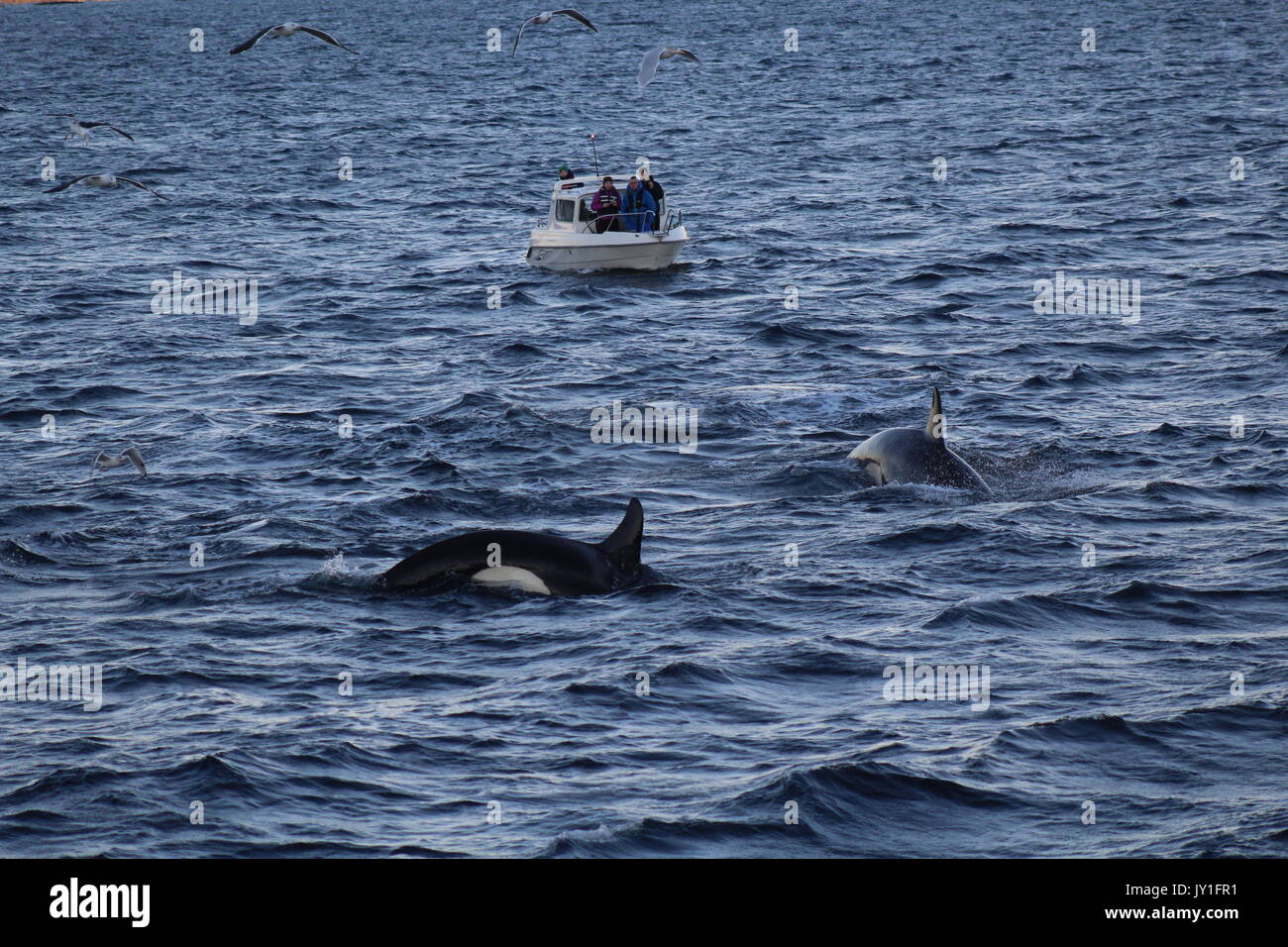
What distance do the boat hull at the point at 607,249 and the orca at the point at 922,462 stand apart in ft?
49.4

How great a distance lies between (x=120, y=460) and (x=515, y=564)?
21.2 feet

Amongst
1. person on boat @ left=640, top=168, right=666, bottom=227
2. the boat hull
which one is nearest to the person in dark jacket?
person on boat @ left=640, top=168, right=666, bottom=227

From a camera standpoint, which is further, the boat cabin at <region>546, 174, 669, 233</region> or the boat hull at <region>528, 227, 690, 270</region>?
the boat cabin at <region>546, 174, 669, 233</region>

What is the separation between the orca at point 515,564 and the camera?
15773mm

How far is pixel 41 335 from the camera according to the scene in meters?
29.7

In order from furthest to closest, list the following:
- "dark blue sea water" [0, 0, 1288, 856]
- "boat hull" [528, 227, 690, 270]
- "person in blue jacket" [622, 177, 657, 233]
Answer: "boat hull" [528, 227, 690, 270], "person in blue jacket" [622, 177, 657, 233], "dark blue sea water" [0, 0, 1288, 856]

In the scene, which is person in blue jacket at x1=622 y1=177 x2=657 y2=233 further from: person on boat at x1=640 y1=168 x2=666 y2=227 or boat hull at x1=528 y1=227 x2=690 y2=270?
boat hull at x1=528 y1=227 x2=690 y2=270

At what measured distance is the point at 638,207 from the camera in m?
34.1

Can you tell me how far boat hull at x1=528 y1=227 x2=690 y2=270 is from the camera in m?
34.4

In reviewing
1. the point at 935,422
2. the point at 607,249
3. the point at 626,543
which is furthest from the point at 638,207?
the point at 626,543

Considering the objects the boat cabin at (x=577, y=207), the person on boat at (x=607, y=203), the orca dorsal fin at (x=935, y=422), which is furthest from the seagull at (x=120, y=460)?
the boat cabin at (x=577, y=207)

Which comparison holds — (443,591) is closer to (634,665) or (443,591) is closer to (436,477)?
(634,665)

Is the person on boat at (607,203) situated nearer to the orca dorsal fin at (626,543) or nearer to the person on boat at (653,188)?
the person on boat at (653,188)
